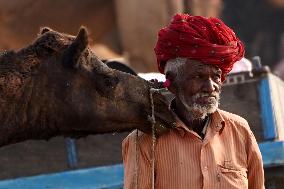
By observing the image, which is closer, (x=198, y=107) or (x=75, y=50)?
(x=198, y=107)

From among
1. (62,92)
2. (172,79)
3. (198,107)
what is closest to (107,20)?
(62,92)

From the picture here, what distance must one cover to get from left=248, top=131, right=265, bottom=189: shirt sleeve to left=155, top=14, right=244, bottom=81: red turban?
35 centimetres

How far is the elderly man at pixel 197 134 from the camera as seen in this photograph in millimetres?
4188

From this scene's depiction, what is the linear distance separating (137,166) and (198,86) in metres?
0.44

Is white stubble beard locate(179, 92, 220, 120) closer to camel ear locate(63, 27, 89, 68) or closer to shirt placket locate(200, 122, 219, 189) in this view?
shirt placket locate(200, 122, 219, 189)

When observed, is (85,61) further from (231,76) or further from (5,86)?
(231,76)

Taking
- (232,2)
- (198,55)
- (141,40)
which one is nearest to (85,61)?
(198,55)

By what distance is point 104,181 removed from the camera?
5.79 meters

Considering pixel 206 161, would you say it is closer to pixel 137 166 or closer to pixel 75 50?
pixel 137 166

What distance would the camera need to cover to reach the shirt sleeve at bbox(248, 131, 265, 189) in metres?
4.28

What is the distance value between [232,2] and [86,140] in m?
15.2

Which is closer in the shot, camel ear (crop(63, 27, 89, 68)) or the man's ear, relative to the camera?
the man's ear

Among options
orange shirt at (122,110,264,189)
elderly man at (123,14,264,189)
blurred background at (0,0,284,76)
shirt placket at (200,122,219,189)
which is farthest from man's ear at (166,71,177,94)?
blurred background at (0,0,284,76)

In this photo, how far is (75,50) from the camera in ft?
14.9
